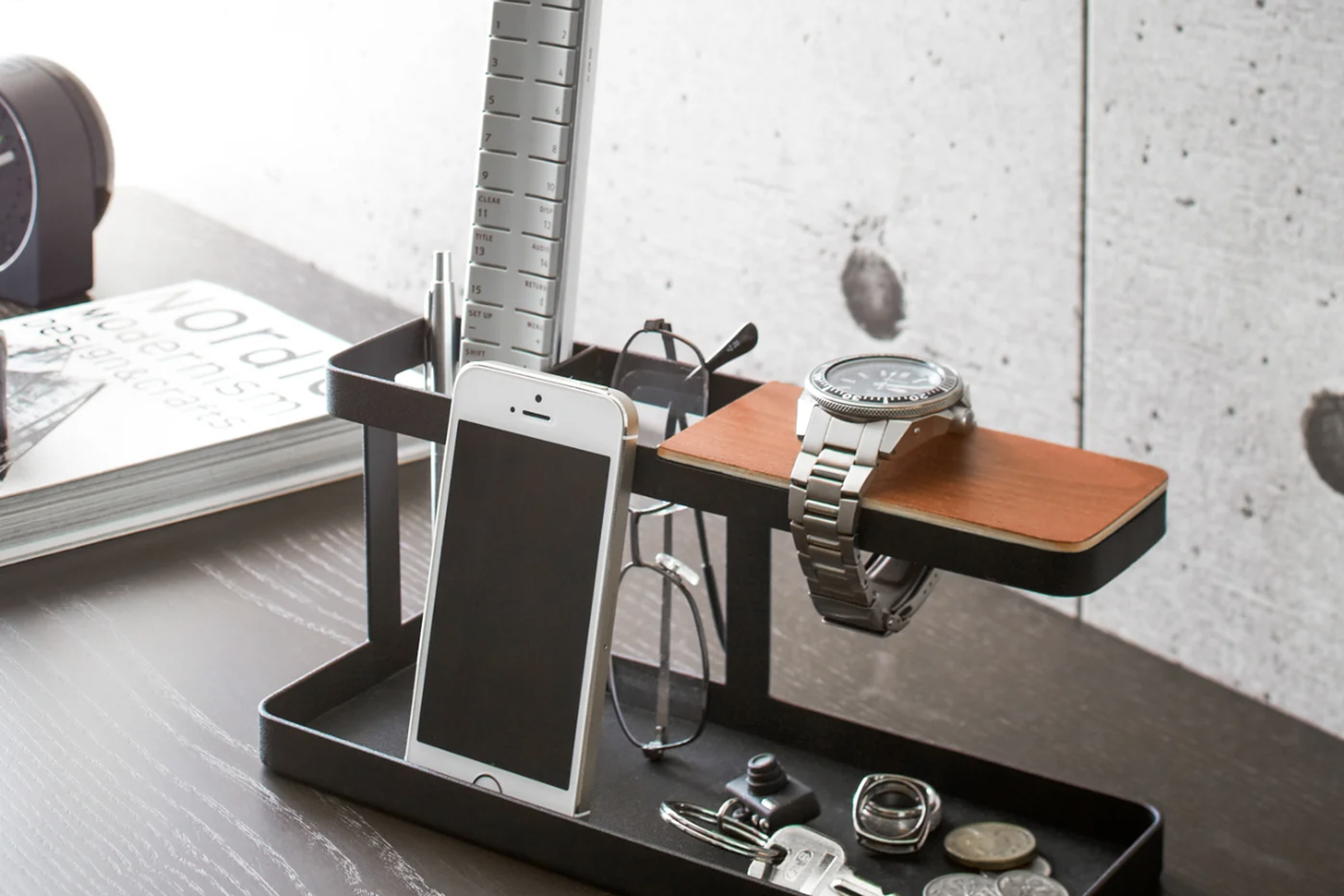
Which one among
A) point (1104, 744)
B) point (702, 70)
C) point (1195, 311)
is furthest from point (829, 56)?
point (1104, 744)

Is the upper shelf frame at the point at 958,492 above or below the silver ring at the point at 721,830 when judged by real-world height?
above

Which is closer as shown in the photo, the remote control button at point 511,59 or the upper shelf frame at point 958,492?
the upper shelf frame at point 958,492

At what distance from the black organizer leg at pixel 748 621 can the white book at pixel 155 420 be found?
36cm

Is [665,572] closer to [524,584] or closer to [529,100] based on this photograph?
[524,584]

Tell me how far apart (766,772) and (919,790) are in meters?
0.07

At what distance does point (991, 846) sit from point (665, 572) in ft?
0.61

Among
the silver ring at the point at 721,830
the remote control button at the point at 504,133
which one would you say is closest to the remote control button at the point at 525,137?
the remote control button at the point at 504,133

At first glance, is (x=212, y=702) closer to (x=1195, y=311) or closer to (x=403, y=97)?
(x=1195, y=311)

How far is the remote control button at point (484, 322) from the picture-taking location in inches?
26.9

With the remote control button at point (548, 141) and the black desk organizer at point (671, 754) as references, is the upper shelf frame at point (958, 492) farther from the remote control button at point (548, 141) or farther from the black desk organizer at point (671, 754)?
the remote control button at point (548, 141)

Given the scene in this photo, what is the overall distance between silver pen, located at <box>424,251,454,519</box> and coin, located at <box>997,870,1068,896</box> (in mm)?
315

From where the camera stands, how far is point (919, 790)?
0.63 metres

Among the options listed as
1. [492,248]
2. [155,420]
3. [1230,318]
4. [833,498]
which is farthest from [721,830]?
[155,420]

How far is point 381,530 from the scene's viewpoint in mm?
726
